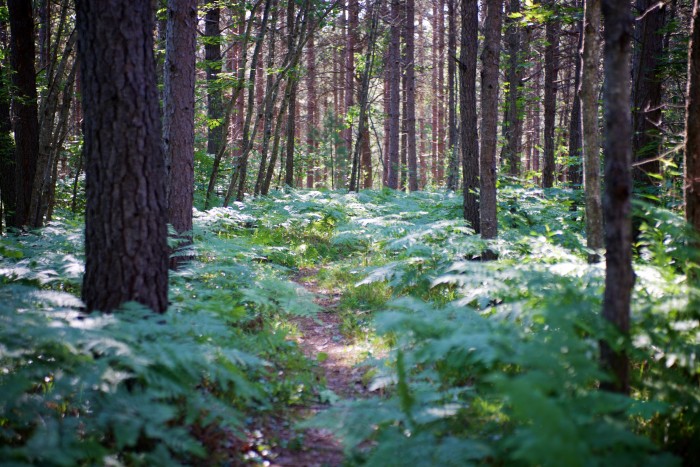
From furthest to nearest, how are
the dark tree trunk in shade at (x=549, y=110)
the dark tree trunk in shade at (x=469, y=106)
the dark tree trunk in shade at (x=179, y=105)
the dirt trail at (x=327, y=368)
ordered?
1. the dark tree trunk in shade at (x=549, y=110)
2. the dark tree trunk in shade at (x=469, y=106)
3. the dark tree trunk in shade at (x=179, y=105)
4. the dirt trail at (x=327, y=368)

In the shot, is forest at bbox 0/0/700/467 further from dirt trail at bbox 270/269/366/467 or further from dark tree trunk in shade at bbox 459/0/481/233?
dark tree trunk in shade at bbox 459/0/481/233

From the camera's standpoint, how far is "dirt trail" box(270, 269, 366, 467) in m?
3.45

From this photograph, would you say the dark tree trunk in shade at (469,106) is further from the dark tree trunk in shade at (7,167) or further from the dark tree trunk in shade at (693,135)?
the dark tree trunk in shade at (7,167)

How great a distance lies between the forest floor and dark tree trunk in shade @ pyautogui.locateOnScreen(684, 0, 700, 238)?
11.3 ft

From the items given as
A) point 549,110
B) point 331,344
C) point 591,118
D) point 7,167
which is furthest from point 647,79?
point 7,167

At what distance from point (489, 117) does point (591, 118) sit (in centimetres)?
162

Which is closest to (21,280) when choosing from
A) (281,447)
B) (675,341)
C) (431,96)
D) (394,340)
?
(281,447)

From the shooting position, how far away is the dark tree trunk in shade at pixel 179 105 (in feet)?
23.0

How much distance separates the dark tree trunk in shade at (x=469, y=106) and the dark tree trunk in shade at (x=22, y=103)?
8.75 m

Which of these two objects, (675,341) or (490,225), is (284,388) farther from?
(490,225)

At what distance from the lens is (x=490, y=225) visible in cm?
680

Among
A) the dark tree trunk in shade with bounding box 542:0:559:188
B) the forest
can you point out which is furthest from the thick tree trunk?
the dark tree trunk in shade with bounding box 542:0:559:188

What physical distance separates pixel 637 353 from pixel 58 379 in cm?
369

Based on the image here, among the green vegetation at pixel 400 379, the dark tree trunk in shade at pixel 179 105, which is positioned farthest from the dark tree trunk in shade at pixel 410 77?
the green vegetation at pixel 400 379
